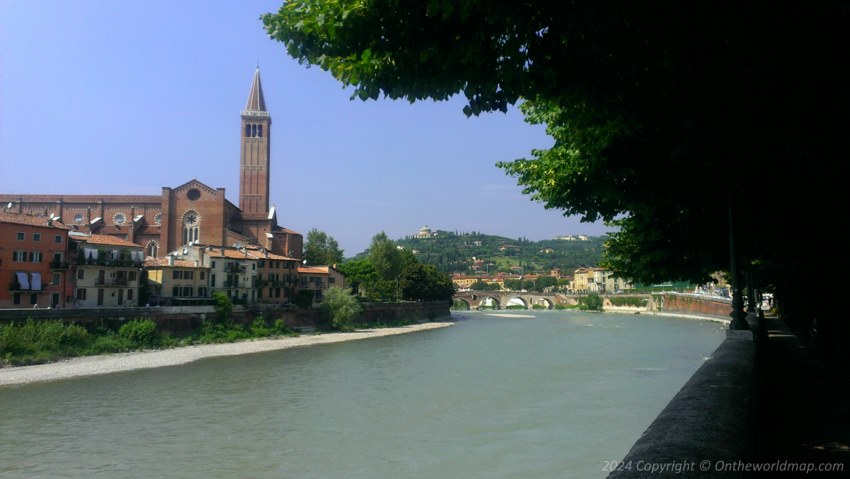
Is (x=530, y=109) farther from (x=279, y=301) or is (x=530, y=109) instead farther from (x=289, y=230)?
(x=289, y=230)

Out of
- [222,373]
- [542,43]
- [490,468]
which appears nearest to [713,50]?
[542,43]

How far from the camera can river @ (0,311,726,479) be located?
52.5 feet

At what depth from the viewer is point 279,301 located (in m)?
61.8

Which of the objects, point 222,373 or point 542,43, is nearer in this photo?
point 542,43

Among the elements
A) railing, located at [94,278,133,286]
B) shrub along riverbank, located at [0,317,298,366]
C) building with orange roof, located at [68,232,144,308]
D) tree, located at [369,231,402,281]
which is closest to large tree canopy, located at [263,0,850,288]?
shrub along riverbank, located at [0,317,298,366]

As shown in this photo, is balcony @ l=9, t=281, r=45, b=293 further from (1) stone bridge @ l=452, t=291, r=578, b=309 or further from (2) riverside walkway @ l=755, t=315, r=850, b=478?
(1) stone bridge @ l=452, t=291, r=578, b=309

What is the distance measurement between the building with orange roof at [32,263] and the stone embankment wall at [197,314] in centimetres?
383

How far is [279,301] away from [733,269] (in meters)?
55.8

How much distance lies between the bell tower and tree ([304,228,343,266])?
1119 centimetres

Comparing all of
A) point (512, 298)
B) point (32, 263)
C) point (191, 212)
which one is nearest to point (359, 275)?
point (191, 212)

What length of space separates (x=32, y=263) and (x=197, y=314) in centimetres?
1198

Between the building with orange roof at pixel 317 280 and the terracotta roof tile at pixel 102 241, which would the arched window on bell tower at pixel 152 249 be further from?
the terracotta roof tile at pixel 102 241

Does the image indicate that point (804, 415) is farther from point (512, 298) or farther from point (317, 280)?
point (512, 298)

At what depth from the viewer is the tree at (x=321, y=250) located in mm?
92688
